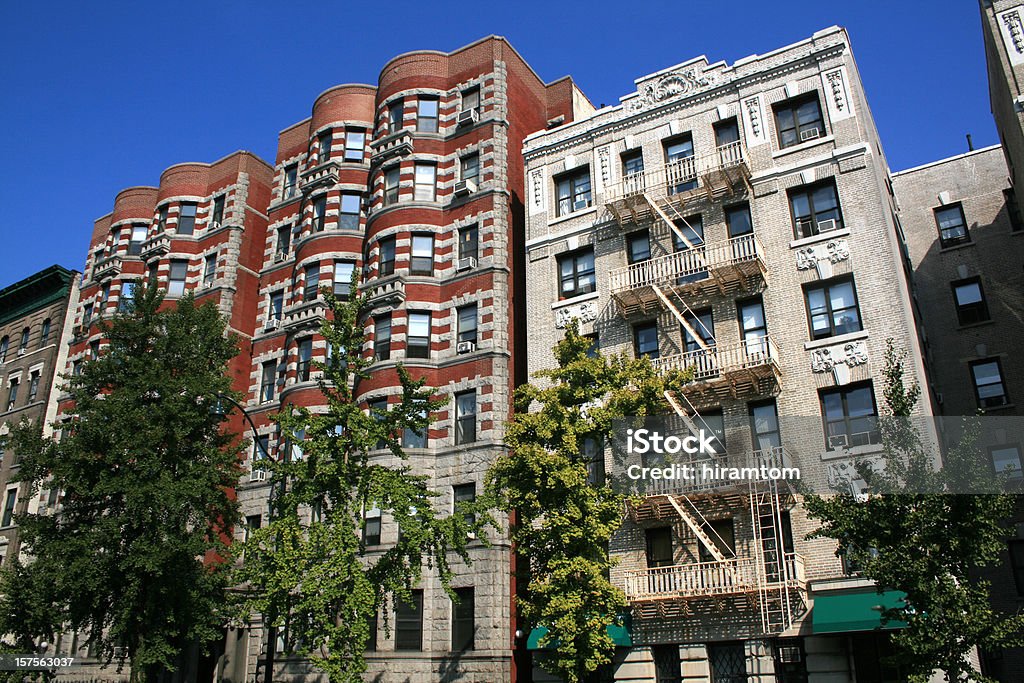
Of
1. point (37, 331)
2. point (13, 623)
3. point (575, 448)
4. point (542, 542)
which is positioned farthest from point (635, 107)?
point (37, 331)

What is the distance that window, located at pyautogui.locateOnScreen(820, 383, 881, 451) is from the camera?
24984 millimetres

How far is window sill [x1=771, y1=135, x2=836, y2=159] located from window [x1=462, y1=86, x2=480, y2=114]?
1425 cm

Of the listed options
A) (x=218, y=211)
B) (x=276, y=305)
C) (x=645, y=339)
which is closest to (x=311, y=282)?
(x=276, y=305)

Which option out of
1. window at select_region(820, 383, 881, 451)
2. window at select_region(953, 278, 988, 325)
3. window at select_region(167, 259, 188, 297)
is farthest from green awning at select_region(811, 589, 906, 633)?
window at select_region(167, 259, 188, 297)

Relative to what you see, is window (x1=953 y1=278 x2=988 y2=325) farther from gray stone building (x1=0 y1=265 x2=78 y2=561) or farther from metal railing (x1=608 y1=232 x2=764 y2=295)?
gray stone building (x1=0 y1=265 x2=78 y2=561)

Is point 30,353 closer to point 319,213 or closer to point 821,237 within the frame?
point 319,213

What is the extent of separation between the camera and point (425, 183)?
3766 cm

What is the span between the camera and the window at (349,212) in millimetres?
39906

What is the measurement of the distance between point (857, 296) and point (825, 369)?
251 cm

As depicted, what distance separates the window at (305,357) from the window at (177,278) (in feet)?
33.7

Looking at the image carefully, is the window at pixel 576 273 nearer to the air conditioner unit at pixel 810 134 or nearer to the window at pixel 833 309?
the window at pixel 833 309

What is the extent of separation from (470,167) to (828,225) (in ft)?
51.4

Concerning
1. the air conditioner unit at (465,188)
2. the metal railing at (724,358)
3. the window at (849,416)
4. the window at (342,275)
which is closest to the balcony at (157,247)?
the window at (342,275)

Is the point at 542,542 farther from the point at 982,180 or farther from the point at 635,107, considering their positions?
the point at 982,180
